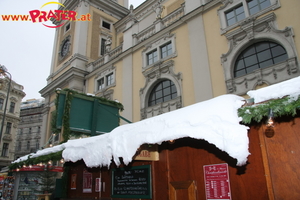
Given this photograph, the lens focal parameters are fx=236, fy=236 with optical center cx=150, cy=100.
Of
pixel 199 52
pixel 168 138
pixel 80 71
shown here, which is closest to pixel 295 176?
pixel 168 138

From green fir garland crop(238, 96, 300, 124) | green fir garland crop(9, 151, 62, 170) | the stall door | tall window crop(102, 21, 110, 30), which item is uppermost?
tall window crop(102, 21, 110, 30)

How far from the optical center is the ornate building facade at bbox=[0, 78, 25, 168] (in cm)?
3972

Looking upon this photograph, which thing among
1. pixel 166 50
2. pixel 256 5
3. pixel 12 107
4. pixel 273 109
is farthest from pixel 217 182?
pixel 12 107

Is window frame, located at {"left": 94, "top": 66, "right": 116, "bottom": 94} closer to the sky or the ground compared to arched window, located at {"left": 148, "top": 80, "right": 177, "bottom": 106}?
closer to the sky

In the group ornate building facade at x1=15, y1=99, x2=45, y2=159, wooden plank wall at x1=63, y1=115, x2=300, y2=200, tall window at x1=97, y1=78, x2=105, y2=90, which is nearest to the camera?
wooden plank wall at x1=63, y1=115, x2=300, y2=200

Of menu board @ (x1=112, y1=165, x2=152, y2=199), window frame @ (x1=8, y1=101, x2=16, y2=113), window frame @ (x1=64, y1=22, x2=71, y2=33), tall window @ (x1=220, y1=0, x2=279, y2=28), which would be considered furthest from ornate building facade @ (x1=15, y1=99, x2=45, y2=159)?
menu board @ (x1=112, y1=165, x2=152, y2=199)

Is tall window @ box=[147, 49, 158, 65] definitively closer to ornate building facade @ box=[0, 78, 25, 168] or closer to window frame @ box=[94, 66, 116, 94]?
window frame @ box=[94, 66, 116, 94]

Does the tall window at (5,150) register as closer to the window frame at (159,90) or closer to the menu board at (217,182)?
the window frame at (159,90)

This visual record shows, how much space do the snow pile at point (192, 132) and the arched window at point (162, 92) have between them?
9372 millimetres

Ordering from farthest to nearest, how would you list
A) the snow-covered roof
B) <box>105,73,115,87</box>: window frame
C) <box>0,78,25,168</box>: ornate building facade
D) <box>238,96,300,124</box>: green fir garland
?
1. <box>0,78,25,168</box>: ornate building facade
2. <box>105,73,115,87</box>: window frame
3. the snow-covered roof
4. <box>238,96,300,124</box>: green fir garland

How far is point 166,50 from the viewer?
52.2ft

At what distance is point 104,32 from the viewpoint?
25875mm

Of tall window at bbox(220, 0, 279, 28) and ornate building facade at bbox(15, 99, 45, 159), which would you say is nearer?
tall window at bbox(220, 0, 279, 28)

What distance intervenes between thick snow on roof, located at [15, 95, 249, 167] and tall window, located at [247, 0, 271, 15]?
9127 mm
